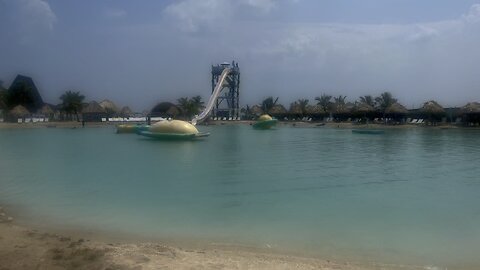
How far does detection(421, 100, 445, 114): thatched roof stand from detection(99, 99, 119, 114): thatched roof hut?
50994 millimetres

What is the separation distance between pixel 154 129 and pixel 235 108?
57.5 m

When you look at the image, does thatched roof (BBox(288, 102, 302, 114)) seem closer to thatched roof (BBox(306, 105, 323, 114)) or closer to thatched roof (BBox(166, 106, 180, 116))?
thatched roof (BBox(306, 105, 323, 114))

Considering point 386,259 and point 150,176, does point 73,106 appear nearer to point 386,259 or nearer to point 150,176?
point 150,176

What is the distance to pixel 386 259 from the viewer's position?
7.54m

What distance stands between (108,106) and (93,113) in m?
7.86

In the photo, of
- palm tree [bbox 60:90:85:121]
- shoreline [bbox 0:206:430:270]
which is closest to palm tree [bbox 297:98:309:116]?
palm tree [bbox 60:90:85:121]

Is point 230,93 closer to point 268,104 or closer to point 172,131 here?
point 268,104

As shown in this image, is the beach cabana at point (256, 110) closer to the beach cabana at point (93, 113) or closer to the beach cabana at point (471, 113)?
the beach cabana at point (93, 113)

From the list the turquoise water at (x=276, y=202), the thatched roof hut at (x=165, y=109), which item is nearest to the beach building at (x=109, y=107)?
the thatched roof hut at (x=165, y=109)

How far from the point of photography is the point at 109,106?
278 feet

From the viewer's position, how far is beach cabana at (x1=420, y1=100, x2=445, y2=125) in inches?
2496

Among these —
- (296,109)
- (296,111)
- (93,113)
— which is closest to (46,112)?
(93,113)

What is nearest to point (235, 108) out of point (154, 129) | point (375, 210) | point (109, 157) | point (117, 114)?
point (117, 114)

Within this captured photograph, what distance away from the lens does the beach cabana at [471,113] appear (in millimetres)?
58062
